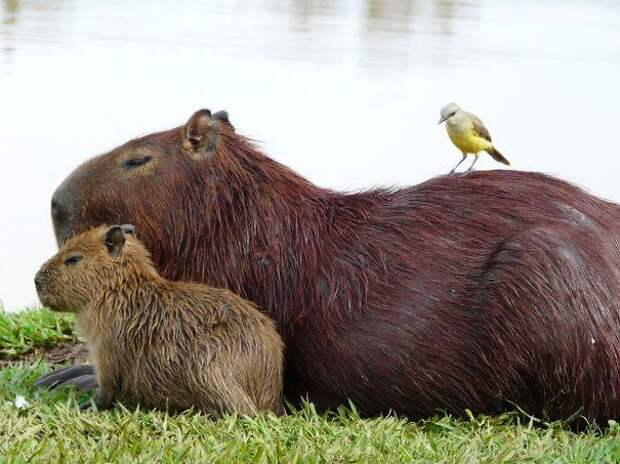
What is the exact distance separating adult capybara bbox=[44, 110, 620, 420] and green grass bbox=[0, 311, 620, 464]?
0.14 m

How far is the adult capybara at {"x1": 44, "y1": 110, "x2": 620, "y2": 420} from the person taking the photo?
4645 mm

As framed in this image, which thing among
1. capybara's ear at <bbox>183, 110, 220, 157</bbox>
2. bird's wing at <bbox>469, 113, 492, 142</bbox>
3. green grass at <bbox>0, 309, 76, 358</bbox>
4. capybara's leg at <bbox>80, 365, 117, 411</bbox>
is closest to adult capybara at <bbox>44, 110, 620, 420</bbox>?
capybara's ear at <bbox>183, 110, 220, 157</bbox>

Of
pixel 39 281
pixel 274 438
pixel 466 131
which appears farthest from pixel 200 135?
pixel 466 131

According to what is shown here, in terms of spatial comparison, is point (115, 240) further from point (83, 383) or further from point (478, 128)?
point (478, 128)

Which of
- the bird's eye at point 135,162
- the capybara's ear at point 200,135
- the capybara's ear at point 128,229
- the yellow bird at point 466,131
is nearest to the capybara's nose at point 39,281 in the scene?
the capybara's ear at point 128,229

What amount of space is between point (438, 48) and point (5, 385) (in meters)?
10.8

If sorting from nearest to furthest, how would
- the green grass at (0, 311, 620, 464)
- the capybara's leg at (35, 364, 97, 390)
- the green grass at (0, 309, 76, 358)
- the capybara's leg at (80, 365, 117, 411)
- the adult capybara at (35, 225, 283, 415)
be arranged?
the green grass at (0, 311, 620, 464), the adult capybara at (35, 225, 283, 415), the capybara's leg at (80, 365, 117, 411), the capybara's leg at (35, 364, 97, 390), the green grass at (0, 309, 76, 358)

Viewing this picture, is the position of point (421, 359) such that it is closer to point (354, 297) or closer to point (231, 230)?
point (354, 297)

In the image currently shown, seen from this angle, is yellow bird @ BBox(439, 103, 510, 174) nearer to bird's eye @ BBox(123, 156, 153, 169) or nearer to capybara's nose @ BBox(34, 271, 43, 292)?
bird's eye @ BBox(123, 156, 153, 169)

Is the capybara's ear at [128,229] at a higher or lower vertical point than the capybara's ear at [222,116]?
lower

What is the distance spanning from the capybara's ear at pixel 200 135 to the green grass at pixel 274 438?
1.02 m

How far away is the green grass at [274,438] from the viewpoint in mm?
3980

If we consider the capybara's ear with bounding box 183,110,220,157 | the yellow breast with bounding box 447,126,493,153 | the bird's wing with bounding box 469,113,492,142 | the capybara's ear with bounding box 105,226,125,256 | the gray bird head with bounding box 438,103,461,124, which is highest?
the capybara's ear with bounding box 183,110,220,157

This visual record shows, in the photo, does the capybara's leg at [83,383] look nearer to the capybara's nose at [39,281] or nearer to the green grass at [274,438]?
the green grass at [274,438]
